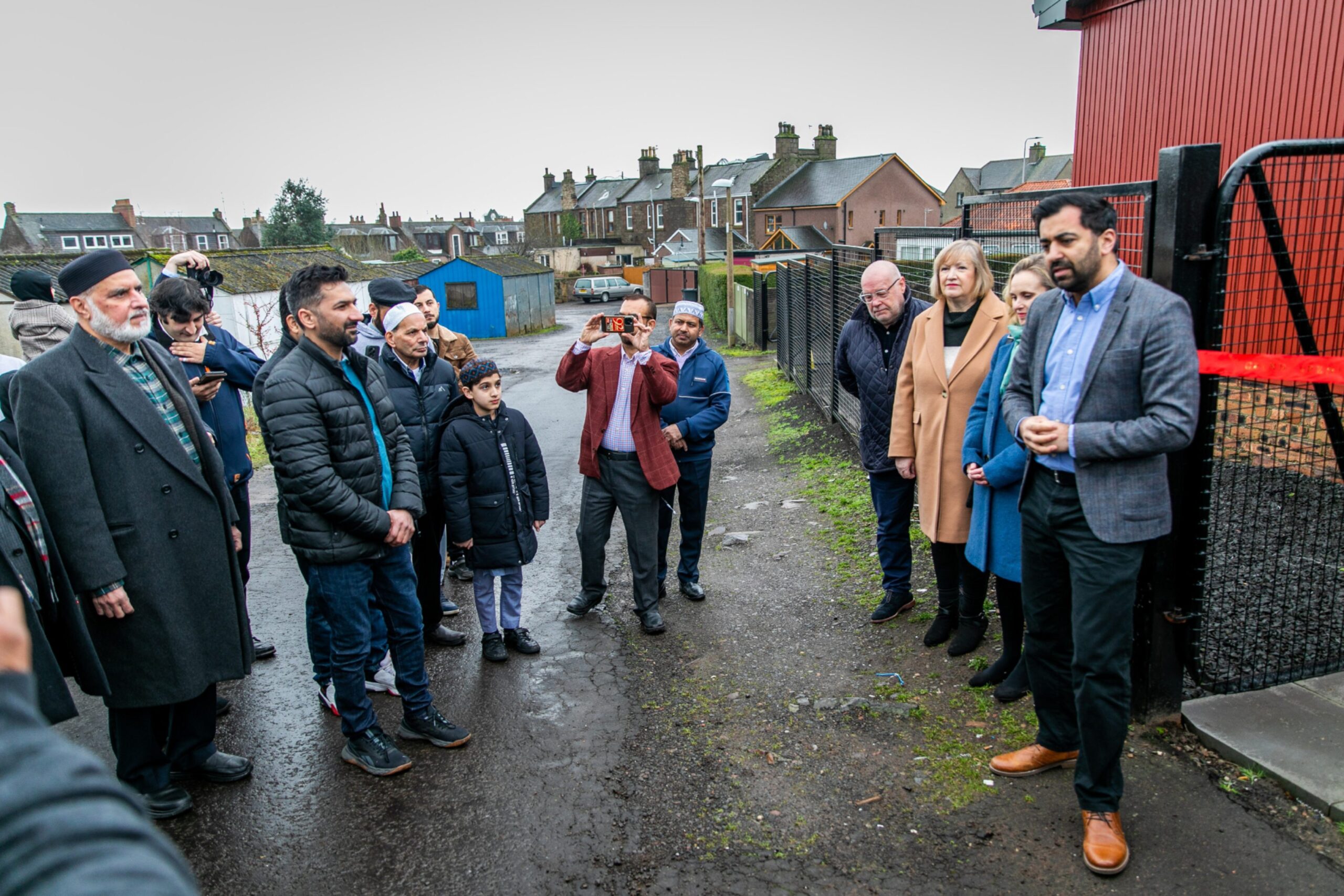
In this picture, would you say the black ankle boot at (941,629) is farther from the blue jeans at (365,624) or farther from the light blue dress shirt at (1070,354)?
the blue jeans at (365,624)

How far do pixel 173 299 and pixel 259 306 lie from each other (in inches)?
734

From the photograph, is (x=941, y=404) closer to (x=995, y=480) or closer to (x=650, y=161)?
(x=995, y=480)

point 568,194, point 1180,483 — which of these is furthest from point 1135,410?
point 568,194

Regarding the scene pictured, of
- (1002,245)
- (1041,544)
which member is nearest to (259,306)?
(1002,245)

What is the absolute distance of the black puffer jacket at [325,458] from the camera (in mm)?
3531

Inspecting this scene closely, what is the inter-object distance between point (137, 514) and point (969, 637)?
12.5ft

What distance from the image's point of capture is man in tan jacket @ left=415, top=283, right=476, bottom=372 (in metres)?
5.68

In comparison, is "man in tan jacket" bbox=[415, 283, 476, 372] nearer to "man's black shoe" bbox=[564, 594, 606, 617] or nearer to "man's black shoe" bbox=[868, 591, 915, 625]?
"man's black shoe" bbox=[564, 594, 606, 617]

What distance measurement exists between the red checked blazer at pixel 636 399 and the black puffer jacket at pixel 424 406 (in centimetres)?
72

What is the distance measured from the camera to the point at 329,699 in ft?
14.6

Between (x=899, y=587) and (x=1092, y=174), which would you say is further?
(x=1092, y=174)

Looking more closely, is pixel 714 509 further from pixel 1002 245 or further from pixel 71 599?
pixel 71 599

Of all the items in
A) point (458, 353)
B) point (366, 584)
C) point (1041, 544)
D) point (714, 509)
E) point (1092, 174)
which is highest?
point (1092, 174)

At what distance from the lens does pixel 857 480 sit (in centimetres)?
803
